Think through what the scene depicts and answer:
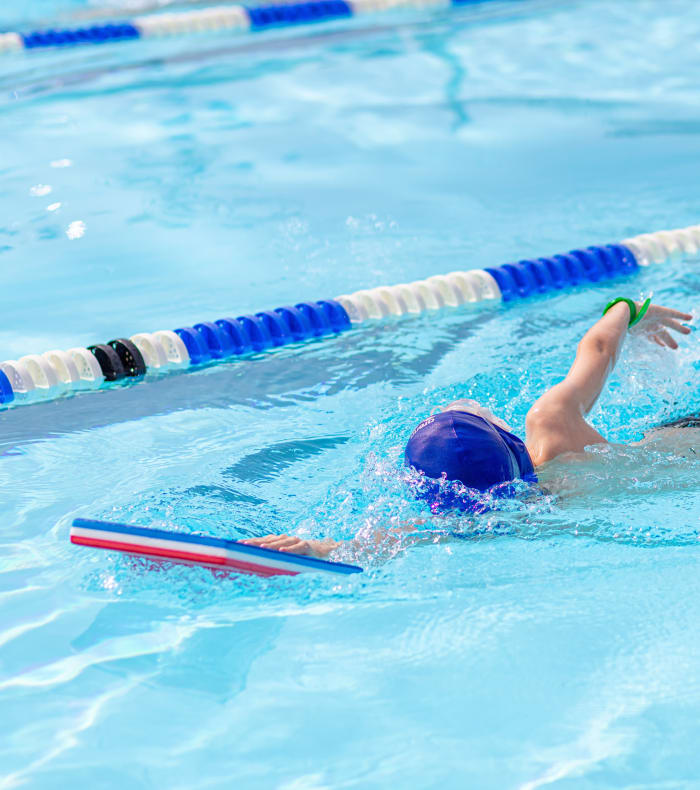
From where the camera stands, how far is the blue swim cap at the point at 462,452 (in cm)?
246

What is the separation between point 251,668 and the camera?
2.18 meters

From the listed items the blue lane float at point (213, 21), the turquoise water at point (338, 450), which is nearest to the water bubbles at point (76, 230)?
the turquoise water at point (338, 450)

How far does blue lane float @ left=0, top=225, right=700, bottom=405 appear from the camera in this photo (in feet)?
11.7

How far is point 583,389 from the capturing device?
2879 millimetres

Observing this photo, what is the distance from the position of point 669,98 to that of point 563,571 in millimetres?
4922

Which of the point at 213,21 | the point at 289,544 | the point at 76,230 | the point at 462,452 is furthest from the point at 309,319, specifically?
the point at 213,21

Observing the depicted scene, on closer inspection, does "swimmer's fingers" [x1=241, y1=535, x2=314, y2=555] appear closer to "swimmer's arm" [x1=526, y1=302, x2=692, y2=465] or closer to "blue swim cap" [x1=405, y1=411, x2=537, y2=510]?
"blue swim cap" [x1=405, y1=411, x2=537, y2=510]

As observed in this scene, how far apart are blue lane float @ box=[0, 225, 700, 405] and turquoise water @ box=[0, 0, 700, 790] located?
8cm

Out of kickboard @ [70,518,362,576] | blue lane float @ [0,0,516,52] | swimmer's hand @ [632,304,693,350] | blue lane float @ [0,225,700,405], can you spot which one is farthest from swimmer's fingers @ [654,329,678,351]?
blue lane float @ [0,0,516,52]

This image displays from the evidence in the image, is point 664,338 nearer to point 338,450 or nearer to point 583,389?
point 583,389

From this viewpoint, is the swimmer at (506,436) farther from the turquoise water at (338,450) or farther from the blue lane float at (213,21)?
the blue lane float at (213,21)

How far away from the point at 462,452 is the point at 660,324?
106 centimetres

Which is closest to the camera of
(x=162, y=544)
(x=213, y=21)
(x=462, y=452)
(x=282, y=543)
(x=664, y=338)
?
(x=162, y=544)

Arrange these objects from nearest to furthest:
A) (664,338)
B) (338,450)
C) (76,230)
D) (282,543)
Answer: (282,543) → (338,450) → (664,338) → (76,230)
